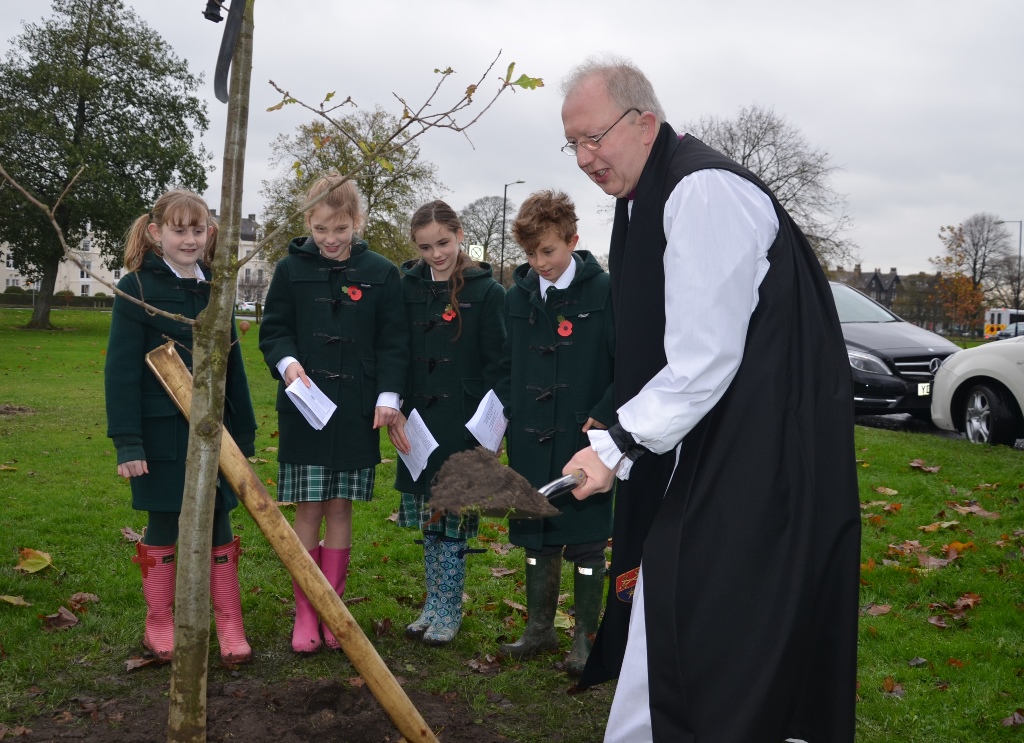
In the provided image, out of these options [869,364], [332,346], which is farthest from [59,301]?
[332,346]

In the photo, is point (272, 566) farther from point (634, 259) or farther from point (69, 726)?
point (634, 259)

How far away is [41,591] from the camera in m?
4.80

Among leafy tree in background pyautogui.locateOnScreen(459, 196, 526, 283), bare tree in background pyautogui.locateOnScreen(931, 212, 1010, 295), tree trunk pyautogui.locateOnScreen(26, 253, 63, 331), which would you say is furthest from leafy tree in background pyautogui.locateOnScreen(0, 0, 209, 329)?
bare tree in background pyautogui.locateOnScreen(931, 212, 1010, 295)

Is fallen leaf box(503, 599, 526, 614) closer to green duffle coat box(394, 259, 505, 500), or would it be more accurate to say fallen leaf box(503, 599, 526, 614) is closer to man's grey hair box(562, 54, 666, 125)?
green duffle coat box(394, 259, 505, 500)

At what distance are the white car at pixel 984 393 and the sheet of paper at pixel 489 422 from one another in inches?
292

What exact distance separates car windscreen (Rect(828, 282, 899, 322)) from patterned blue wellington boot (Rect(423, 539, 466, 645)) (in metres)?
9.25

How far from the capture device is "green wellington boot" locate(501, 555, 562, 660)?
14.3 ft

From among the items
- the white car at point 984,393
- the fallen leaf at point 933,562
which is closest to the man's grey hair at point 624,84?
the fallen leaf at point 933,562

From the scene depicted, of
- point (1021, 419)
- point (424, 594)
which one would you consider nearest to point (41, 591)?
point (424, 594)

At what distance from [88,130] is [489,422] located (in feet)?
108

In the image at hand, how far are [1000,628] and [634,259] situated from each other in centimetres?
336

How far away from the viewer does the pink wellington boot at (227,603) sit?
4.12m

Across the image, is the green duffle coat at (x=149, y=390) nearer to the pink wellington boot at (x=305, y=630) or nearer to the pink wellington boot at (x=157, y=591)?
the pink wellington boot at (x=157, y=591)

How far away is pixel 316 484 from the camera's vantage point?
4.34m
